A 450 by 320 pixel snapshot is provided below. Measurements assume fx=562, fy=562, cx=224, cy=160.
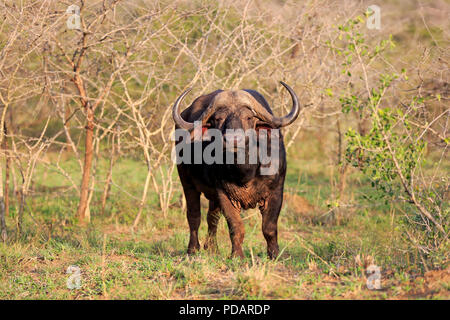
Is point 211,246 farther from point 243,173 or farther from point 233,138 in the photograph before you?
point 233,138

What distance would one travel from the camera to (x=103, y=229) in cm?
856

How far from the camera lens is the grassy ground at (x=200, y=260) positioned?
15.3 ft

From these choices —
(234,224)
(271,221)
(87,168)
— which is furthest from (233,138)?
(87,168)

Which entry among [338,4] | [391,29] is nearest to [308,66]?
[338,4]

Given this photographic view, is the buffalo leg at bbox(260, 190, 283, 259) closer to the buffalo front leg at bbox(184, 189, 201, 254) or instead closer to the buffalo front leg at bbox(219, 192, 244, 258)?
the buffalo front leg at bbox(219, 192, 244, 258)

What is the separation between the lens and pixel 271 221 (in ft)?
20.3

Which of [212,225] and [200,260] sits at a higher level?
[212,225]

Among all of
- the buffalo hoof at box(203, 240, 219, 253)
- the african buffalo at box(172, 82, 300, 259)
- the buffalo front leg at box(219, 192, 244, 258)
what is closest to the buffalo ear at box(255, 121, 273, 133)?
the african buffalo at box(172, 82, 300, 259)

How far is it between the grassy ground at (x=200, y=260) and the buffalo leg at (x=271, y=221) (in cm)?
22

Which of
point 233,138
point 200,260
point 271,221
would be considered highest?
point 233,138

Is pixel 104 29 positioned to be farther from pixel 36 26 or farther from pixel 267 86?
pixel 267 86

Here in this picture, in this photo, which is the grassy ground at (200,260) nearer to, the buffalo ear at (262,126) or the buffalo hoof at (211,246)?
the buffalo hoof at (211,246)

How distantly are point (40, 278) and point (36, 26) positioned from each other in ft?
10.4

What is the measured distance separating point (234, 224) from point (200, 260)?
0.63m
